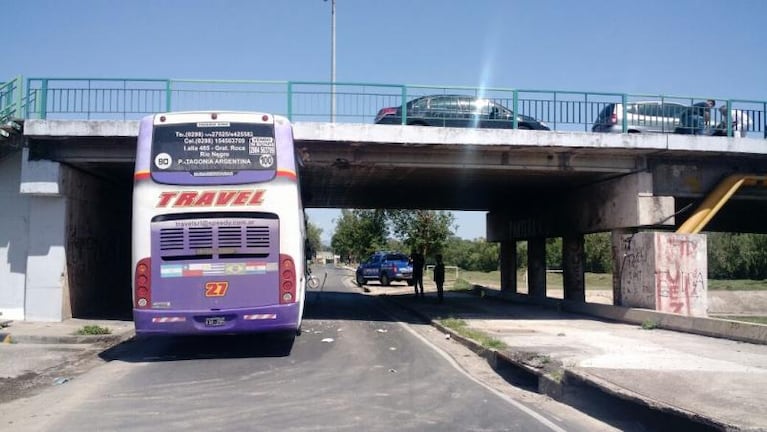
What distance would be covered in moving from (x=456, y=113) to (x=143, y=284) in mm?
9952

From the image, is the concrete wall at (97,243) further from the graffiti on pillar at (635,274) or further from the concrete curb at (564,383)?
the graffiti on pillar at (635,274)

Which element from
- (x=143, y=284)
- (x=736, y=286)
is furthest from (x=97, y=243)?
(x=736, y=286)

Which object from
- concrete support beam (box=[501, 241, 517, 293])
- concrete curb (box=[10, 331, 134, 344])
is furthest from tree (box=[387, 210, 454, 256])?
concrete curb (box=[10, 331, 134, 344])

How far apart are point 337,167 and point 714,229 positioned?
69.1ft

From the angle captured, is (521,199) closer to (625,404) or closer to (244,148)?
(244,148)

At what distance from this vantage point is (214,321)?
36.8 ft

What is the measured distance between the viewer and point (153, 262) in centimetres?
1115

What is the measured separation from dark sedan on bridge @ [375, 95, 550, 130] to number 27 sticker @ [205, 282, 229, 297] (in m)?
8.08

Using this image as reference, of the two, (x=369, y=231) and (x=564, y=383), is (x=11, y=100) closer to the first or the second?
(x=564, y=383)

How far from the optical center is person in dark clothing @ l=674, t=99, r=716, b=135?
1836cm

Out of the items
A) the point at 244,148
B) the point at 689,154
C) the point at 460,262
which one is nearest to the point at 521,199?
the point at 689,154

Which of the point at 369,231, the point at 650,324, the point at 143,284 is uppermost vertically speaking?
the point at 369,231

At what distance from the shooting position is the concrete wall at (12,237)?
17.0 metres

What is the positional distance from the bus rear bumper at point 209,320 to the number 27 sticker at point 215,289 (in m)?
0.29
